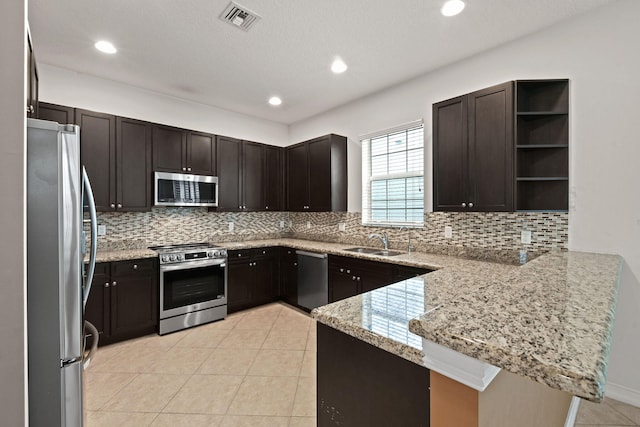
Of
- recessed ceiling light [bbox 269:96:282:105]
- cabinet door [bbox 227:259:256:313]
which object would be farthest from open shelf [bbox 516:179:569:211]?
cabinet door [bbox 227:259:256:313]

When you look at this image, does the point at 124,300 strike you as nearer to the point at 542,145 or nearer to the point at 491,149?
the point at 491,149

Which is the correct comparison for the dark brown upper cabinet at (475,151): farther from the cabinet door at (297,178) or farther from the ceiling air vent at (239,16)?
the cabinet door at (297,178)

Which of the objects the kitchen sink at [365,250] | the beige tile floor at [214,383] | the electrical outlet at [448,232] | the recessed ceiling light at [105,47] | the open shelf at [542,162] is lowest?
the beige tile floor at [214,383]

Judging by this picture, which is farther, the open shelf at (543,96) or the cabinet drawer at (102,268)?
the cabinet drawer at (102,268)

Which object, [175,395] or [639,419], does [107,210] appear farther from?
[639,419]

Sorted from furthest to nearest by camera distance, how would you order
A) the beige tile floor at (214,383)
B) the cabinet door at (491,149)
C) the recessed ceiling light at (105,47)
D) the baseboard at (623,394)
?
the recessed ceiling light at (105,47), the cabinet door at (491,149), the baseboard at (623,394), the beige tile floor at (214,383)

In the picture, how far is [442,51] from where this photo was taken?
286 centimetres

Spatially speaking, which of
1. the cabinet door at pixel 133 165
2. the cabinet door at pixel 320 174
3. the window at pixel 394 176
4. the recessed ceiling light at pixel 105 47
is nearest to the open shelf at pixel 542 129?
the window at pixel 394 176

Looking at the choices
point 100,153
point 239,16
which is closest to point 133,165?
point 100,153

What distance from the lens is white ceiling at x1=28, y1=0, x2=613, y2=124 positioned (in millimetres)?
2248

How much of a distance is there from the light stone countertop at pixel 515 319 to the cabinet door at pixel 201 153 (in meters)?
3.17

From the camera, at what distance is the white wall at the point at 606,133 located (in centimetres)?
216

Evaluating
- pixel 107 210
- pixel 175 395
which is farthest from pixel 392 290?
pixel 107 210

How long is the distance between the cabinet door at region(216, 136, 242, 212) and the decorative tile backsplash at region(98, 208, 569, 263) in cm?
35
